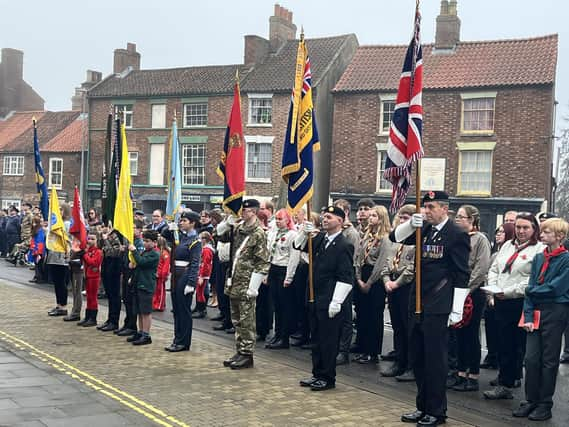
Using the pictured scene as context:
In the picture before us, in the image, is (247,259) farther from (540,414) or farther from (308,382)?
(540,414)

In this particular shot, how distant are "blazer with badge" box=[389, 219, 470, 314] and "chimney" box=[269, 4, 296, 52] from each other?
31.1 metres

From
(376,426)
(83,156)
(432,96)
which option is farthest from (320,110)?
(376,426)

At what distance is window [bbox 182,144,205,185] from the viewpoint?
3603 cm

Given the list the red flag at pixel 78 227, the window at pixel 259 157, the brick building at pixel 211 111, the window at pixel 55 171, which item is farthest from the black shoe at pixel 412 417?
the window at pixel 55 171

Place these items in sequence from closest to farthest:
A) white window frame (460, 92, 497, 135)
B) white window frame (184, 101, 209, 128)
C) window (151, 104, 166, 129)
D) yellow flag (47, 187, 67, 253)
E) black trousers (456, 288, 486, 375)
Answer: black trousers (456, 288, 486, 375), yellow flag (47, 187, 67, 253), white window frame (460, 92, 497, 135), white window frame (184, 101, 209, 128), window (151, 104, 166, 129)

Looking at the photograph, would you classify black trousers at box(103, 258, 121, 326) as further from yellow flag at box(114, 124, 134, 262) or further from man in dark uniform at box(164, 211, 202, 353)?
man in dark uniform at box(164, 211, 202, 353)

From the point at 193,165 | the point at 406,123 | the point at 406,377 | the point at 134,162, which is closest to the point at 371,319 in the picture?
the point at 406,377

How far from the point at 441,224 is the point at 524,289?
1.54 metres

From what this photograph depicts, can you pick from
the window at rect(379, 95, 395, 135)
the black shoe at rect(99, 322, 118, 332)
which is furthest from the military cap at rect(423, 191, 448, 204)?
the window at rect(379, 95, 395, 135)

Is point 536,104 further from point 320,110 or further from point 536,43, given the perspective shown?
point 320,110

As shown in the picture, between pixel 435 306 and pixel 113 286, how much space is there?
245 inches

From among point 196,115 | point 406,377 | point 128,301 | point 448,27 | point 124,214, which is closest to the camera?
point 406,377

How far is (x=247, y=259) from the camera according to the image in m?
8.67

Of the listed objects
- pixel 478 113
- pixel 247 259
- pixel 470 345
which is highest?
pixel 478 113
